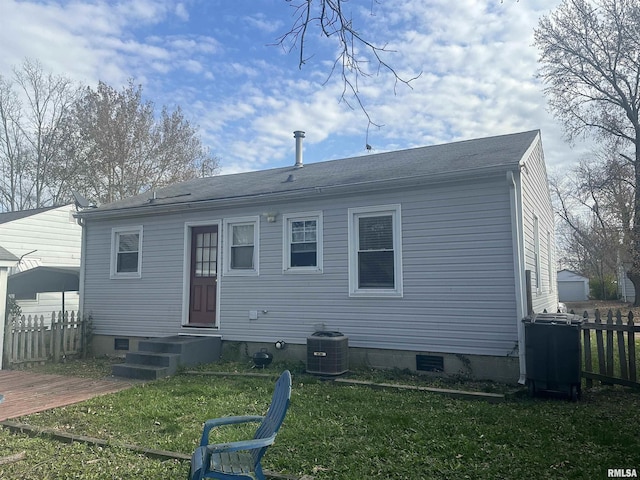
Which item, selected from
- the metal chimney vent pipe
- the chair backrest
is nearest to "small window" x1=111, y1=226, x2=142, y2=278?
the metal chimney vent pipe

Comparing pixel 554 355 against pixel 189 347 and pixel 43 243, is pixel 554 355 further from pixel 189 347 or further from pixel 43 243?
pixel 43 243

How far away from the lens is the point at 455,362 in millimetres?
7484

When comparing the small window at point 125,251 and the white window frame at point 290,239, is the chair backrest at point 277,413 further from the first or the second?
the small window at point 125,251

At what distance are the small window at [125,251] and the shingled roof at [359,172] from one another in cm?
60

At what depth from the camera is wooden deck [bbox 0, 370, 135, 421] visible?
6.36 metres

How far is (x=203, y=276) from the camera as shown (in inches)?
402

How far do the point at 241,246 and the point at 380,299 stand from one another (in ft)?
10.7

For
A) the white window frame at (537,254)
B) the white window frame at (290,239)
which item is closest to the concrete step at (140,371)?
the white window frame at (290,239)

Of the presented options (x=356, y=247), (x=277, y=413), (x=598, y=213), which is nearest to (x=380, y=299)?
(x=356, y=247)

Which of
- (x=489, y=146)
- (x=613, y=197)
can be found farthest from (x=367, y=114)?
(x=613, y=197)

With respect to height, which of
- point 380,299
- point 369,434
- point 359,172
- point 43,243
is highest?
point 359,172

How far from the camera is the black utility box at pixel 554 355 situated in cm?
609

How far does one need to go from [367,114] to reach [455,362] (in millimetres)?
5107

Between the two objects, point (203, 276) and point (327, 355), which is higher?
point (203, 276)
